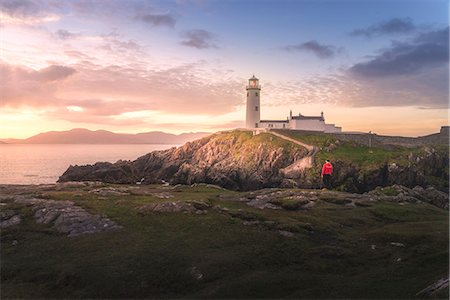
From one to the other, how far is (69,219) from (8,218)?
603 cm

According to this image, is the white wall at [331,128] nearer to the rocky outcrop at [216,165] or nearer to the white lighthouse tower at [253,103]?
the white lighthouse tower at [253,103]

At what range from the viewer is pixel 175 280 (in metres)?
21.8

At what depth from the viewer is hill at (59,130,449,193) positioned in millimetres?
80312

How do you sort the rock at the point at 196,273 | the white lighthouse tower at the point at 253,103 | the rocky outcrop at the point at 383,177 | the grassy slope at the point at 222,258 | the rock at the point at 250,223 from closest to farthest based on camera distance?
the grassy slope at the point at 222,258, the rock at the point at 196,273, the rock at the point at 250,223, the rocky outcrop at the point at 383,177, the white lighthouse tower at the point at 253,103

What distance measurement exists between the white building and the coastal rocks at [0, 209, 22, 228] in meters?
99.2

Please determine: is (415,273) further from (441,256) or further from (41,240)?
(41,240)

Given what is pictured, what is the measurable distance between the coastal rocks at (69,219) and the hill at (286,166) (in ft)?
146

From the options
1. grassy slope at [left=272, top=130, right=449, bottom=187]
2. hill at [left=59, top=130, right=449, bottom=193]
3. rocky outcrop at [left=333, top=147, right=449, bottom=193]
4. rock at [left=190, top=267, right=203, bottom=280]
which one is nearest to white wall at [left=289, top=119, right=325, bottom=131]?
hill at [left=59, top=130, right=449, bottom=193]

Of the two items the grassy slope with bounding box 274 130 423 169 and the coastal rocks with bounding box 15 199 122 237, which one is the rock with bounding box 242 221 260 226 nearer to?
the coastal rocks with bounding box 15 199 122 237

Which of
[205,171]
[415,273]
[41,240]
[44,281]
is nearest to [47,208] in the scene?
[41,240]

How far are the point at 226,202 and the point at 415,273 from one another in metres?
22.8

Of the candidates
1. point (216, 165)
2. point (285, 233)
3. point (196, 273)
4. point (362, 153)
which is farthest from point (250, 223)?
point (216, 165)

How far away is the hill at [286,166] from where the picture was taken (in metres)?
80.3

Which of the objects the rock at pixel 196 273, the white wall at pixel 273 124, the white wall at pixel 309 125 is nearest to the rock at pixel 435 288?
the rock at pixel 196 273
